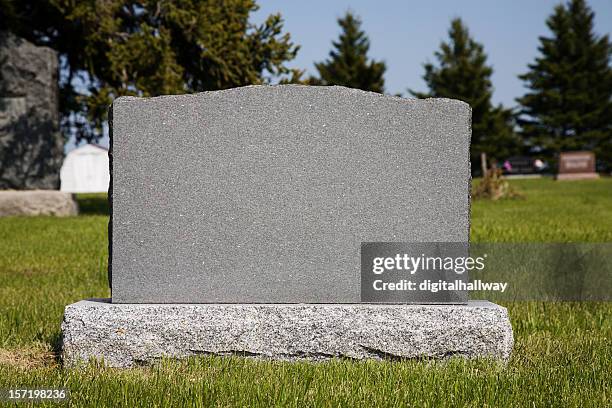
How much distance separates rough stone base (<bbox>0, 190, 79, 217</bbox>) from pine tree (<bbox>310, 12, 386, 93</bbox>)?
86.0 feet

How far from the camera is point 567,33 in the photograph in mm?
46656

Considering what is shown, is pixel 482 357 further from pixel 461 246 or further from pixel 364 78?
pixel 364 78

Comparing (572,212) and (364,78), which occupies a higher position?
(364,78)

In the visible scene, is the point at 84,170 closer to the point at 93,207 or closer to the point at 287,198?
the point at 93,207

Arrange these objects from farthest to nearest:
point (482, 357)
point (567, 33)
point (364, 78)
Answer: point (567, 33), point (364, 78), point (482, 357)

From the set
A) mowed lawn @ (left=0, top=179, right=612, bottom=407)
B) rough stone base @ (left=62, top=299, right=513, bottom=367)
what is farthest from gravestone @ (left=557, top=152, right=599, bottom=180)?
rough stone base @ (left=62, top=299, right=513, bottom=367)

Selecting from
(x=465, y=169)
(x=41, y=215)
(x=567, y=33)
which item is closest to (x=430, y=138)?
(x=465, y=169)

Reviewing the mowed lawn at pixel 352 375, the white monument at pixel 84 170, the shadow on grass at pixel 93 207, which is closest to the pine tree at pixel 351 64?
the white monument at pixel 84 170

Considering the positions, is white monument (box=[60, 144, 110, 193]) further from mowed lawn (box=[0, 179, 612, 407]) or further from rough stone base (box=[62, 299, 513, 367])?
rough stone base (box=[62, 299, 513, 367])

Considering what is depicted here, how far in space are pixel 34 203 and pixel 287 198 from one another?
10.7 m

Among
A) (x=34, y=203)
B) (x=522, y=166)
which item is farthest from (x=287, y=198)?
(x=522, y=166)

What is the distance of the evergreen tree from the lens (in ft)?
47.8

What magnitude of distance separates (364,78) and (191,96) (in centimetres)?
3714

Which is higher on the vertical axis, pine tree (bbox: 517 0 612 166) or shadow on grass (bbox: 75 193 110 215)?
pine tree (bbox: 517 0 612 166)
